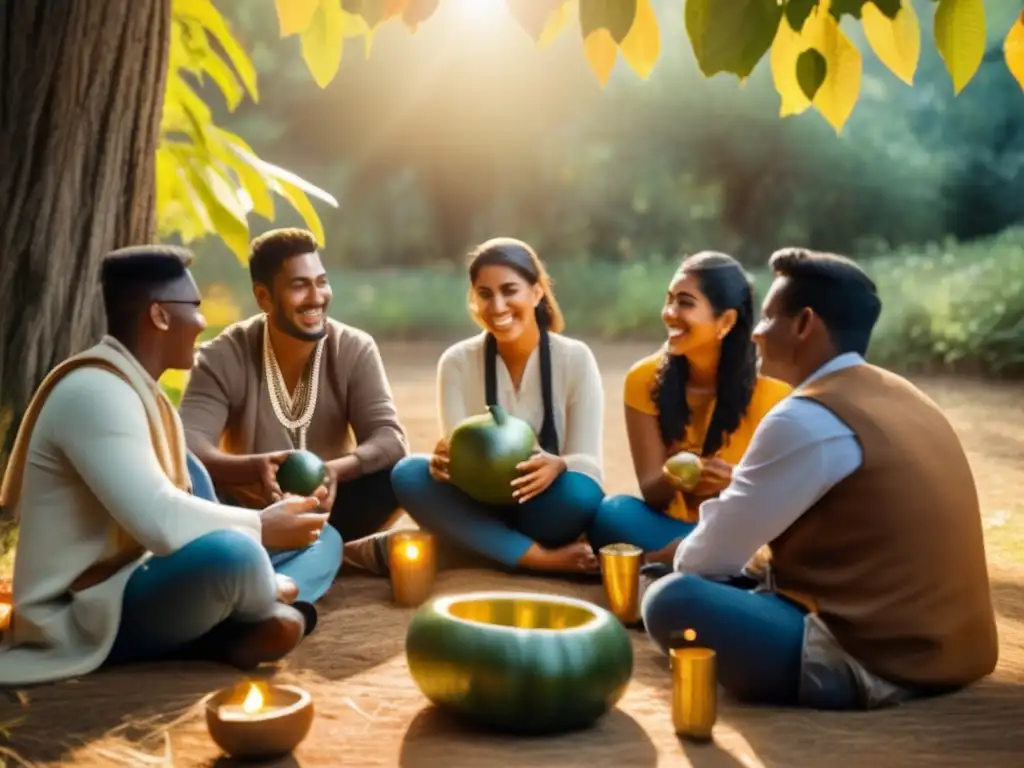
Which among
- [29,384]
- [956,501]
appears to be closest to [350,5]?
[956,501]

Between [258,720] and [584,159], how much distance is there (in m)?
14.4

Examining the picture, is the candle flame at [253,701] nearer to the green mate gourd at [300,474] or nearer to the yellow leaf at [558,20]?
the green mate gourd at [300,474]

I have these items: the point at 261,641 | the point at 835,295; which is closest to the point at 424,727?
the point at 261,641

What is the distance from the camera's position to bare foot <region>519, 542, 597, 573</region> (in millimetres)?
4293

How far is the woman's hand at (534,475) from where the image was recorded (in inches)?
162

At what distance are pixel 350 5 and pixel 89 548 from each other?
1.58 meters

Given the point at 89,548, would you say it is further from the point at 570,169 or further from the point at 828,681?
the point at 570,169

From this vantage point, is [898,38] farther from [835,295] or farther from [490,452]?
[490,452]

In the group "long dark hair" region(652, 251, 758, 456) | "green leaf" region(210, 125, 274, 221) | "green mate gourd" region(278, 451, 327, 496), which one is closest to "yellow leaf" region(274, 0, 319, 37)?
"green mate gourd" region(278, 451, 327, 496)

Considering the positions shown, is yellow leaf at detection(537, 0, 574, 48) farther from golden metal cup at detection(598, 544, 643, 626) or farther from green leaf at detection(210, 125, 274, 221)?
green leaf at detection(210, 125, 274, 221)

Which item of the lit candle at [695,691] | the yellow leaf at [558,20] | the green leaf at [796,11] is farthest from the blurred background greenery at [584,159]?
the green leaf at [796,11]

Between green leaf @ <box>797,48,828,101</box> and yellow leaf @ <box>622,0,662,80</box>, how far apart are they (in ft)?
1.15

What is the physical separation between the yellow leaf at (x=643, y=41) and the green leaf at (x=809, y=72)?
350 millimetres

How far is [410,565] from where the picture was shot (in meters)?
4.03
